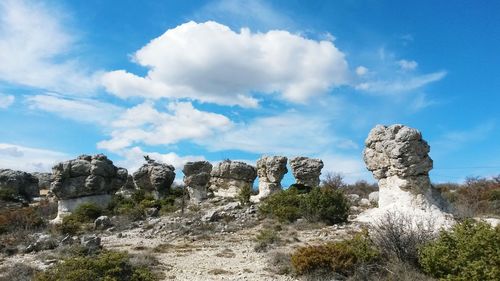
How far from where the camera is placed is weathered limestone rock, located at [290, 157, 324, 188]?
29016 mm

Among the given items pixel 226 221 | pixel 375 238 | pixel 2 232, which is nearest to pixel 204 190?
pixel 226 221

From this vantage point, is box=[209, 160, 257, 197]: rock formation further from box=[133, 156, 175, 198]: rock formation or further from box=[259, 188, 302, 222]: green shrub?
box=[259, 188, 302, 222]: green shrub

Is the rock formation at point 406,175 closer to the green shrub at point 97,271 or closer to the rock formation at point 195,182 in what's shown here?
the green shrub at point 97,271

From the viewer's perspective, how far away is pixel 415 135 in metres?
17.1

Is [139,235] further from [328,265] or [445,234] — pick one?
[445,234]

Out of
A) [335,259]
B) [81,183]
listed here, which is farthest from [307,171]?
[335,259]

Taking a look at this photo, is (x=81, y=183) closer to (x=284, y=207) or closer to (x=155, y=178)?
(x=155, y=178)

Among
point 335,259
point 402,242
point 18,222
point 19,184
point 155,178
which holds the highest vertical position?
point 155,178

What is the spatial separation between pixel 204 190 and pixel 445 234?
2373 centimetres

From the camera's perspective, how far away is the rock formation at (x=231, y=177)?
33156 millimetres

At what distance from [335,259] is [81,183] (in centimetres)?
2175

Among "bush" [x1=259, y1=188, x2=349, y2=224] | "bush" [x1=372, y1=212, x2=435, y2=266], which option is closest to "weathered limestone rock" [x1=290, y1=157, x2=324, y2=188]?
"bush" [x1=259, y1=188, x2=349, y2=224]

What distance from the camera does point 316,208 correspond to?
19.9 m

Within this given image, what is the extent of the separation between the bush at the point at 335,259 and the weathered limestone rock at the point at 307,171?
57.6ft
